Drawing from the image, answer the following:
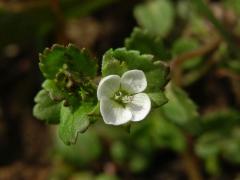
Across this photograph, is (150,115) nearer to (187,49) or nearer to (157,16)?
(187,49)

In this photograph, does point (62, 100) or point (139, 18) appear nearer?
point (62, 100)

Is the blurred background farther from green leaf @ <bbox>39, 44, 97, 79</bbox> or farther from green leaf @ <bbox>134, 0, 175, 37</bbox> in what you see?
green leaf @ <bbox>39, 44, 97, 79</bbox>

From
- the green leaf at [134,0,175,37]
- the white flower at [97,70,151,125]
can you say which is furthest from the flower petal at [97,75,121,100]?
the green leaf at [134,0,175,37]

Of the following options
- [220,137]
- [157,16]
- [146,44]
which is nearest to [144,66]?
[146,44]

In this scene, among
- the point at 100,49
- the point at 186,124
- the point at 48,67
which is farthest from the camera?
the point at 100,49

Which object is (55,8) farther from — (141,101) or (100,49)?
(141,101)

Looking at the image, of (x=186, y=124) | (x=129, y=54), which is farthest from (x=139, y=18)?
(x=129, y=54)
